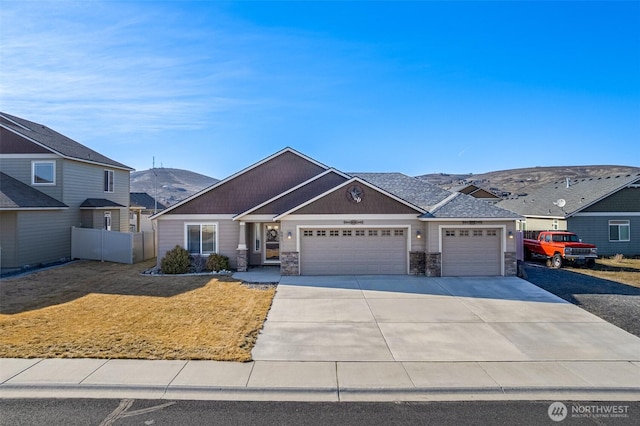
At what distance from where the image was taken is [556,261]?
61.3ft

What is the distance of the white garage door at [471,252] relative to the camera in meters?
15.6

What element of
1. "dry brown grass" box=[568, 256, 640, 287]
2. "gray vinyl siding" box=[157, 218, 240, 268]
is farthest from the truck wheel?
"gray vinyl siding" box=[157, 218, 240, 268]

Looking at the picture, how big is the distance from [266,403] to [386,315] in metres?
5.39

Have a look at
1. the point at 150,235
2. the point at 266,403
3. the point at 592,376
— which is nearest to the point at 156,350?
the point at 266,403

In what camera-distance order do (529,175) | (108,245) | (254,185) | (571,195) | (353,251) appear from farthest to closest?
1. (529,175)
2. (571,195)
3. (108,245)
4. (254,185)
5. (353,251)

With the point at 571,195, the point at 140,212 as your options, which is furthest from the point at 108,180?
the point at 571,195

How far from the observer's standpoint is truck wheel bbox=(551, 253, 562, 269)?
1853cm

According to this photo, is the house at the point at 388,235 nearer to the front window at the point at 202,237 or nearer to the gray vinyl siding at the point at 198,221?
the gray vinyl siding at the point at 198,221

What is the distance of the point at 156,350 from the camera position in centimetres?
771

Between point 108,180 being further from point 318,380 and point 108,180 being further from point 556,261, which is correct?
point 556,261

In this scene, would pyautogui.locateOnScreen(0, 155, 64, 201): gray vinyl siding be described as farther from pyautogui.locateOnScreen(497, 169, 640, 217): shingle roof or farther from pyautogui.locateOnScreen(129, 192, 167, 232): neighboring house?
pyautogui.locateOnScreen(497, 169, 640, 217): shingle roof

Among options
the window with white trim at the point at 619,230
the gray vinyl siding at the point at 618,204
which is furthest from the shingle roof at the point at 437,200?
the window with white trim at the point at 619,230

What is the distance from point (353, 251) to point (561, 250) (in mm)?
10926

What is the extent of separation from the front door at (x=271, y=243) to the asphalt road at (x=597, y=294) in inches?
449
